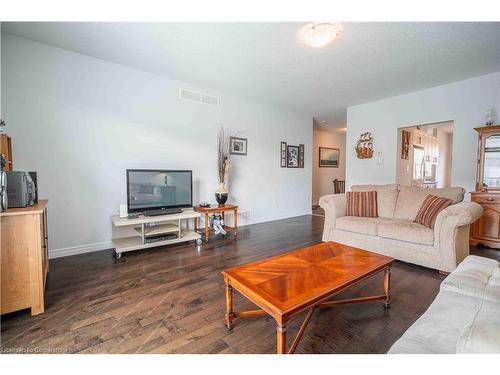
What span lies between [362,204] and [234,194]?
2.24 metres

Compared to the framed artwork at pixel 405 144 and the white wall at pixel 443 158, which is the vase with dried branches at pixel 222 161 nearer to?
the framed artwork at pixel 405 144

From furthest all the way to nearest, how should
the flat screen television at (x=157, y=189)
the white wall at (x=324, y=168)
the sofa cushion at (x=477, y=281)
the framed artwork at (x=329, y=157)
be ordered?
the framed artwork at (x=329, y=157)
the white wall at (x=324, y=168)
the flat screen television at (x=157, y=189)
the sofa cushion at (x=477, y=281)

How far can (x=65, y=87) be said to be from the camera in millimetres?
2789

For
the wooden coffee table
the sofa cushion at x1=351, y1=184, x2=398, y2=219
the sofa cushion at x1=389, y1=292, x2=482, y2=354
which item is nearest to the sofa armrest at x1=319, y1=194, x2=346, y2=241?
the sofa cushion at x1=351, y1=184, x2=398, y2=219

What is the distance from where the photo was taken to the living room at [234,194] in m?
1.40

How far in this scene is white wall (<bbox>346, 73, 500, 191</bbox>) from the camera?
3.52 meters

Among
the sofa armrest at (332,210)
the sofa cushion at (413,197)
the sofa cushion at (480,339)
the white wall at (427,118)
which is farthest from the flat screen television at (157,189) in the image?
the white wall at (427,118)

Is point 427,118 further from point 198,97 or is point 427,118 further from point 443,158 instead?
point 443,158

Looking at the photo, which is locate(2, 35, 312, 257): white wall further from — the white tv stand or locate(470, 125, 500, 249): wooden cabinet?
locate(470, 125, 500, 249): wooden cabinet

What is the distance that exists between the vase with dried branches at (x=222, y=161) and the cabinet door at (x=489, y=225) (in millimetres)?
3619

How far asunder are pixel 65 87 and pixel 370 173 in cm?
527

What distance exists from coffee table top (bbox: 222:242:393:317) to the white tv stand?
5.94ft

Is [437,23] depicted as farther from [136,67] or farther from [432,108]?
[136,67]
